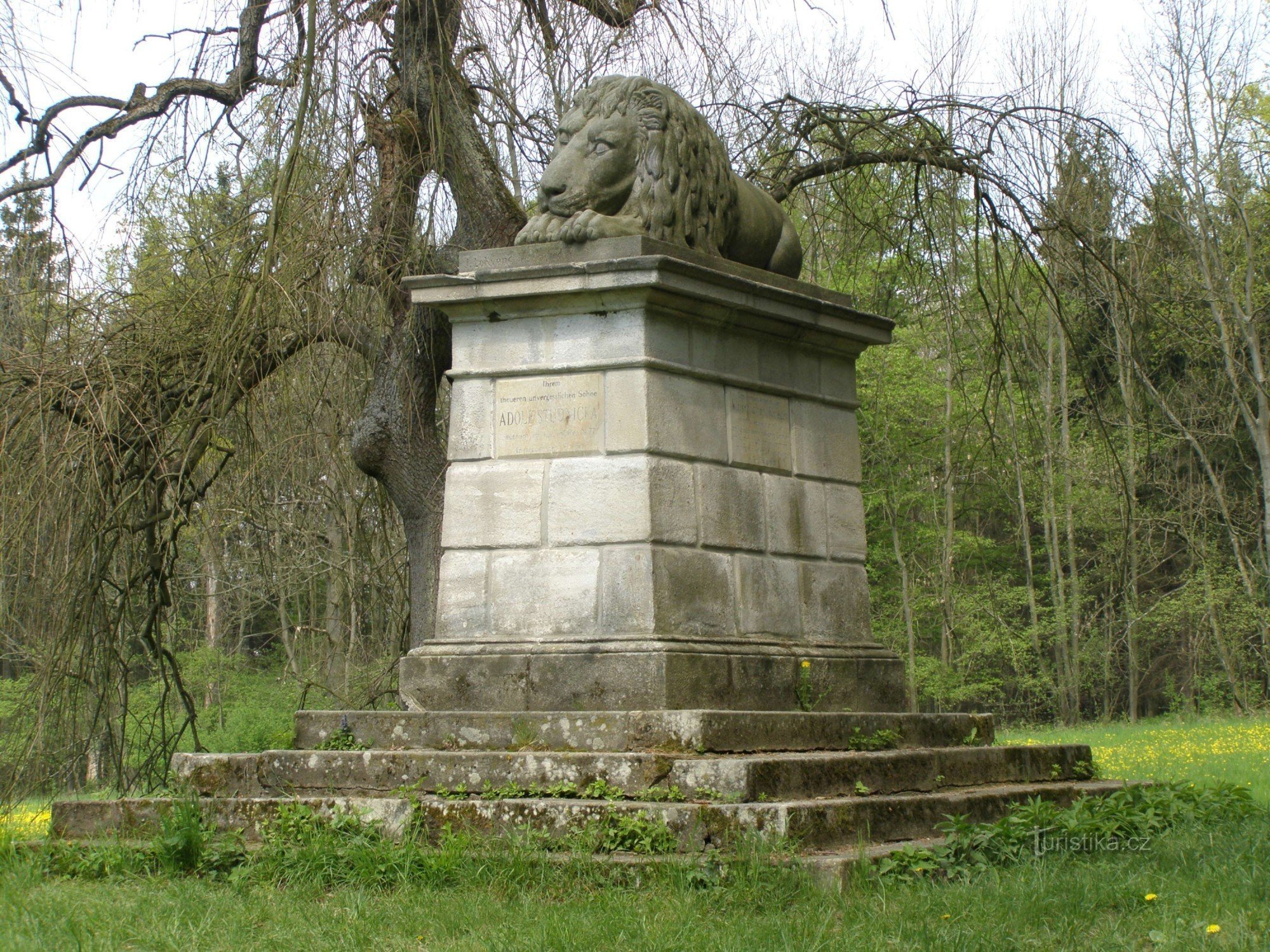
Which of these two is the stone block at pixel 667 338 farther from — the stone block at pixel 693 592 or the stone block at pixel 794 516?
the stone block at pixel 693 592

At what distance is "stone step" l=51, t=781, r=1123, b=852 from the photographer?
488cm

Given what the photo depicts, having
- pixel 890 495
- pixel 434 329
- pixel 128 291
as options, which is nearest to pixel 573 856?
pixel 434 329

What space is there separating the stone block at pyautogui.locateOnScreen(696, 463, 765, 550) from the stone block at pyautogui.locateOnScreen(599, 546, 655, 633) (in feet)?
1.27

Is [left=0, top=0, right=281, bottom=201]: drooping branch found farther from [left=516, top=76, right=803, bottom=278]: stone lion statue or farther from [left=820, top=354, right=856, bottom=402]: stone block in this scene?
[left=820, top=354, right=856, bottom=402]: stone block

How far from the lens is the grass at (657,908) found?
12.7 feet

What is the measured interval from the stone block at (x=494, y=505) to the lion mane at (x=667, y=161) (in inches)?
52.8

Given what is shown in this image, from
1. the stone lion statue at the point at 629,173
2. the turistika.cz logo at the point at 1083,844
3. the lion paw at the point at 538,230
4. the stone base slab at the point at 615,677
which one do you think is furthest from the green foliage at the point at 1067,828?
the lion paw at the point at 538,230

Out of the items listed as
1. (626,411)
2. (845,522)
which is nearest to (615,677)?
(626,411)

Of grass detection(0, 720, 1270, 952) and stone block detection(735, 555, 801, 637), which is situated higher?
stone block detection(735, 555, 801, 637)

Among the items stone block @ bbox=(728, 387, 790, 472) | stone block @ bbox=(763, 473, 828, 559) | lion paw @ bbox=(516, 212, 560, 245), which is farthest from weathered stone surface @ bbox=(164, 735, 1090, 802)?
lion paw @ bbox=(516, 212, 560, 245)

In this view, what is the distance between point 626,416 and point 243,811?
2342 mm

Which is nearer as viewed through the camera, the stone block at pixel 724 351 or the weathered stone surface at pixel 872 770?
the weathered stone surface at pixel 872 770

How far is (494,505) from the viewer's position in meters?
6.49

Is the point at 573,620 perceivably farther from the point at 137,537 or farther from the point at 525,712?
the point at 137,537
